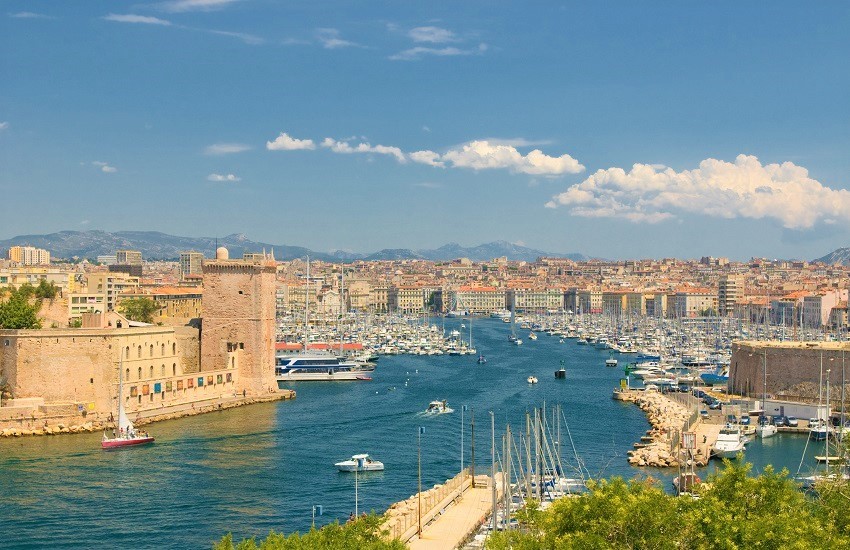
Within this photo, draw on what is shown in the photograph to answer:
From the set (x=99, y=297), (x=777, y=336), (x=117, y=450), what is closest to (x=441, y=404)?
(x=117, y=450)

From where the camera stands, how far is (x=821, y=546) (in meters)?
10.0

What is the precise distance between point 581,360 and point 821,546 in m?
42.0

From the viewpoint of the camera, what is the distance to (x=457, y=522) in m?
16.1

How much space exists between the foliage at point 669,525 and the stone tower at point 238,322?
21881mm

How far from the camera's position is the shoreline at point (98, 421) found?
2459 centimetres

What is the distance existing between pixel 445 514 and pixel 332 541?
6.02 meters

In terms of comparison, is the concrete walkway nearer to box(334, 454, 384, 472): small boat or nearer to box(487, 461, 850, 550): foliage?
box(334, 454, 384, 472): small boat

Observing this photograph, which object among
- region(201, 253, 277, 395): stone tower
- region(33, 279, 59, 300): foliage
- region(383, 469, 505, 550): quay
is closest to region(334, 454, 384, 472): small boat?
region(383, 469, 505, 550): quay

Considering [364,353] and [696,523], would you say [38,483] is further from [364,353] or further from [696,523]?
[364,353]

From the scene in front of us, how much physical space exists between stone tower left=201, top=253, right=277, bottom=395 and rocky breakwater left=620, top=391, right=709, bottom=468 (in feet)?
38.9

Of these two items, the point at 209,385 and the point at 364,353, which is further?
the point at 364,353

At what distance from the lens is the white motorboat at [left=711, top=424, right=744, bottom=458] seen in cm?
2342

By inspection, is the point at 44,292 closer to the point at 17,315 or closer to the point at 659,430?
the point at 17,315

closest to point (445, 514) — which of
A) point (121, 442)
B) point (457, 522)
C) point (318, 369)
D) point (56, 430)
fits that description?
point (457, 522)
